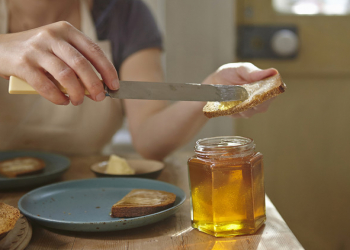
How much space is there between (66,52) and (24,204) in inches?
12.7

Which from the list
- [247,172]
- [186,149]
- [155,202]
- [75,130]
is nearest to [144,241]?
[155,202]

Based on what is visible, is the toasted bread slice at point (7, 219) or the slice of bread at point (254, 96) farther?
the slice of bread at point (254, 96)

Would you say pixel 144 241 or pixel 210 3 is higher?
pixel 210 3

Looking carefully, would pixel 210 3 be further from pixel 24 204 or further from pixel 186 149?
pixel 24 204

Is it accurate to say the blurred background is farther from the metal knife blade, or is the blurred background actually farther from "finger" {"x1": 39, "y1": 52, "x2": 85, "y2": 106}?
"finger" {"x1": 39, "y1": 52, "x2": 85, "y2": 106}

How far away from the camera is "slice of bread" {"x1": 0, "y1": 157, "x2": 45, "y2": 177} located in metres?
0.91

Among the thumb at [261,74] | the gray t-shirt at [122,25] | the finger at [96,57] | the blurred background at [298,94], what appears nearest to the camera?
the finger at [96,57]

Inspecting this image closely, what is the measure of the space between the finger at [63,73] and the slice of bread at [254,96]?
0.96ft

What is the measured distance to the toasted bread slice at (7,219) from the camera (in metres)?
0.51

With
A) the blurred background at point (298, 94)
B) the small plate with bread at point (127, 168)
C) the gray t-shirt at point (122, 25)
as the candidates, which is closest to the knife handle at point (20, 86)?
the small plate with bread at point (127, 168)

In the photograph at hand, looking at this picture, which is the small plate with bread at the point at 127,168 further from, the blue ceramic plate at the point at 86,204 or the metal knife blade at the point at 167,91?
the metal knife blade at the point at 167,91

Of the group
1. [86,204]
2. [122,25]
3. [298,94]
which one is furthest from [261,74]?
[298,94]

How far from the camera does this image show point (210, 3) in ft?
6.33

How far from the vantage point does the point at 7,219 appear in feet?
1.73
